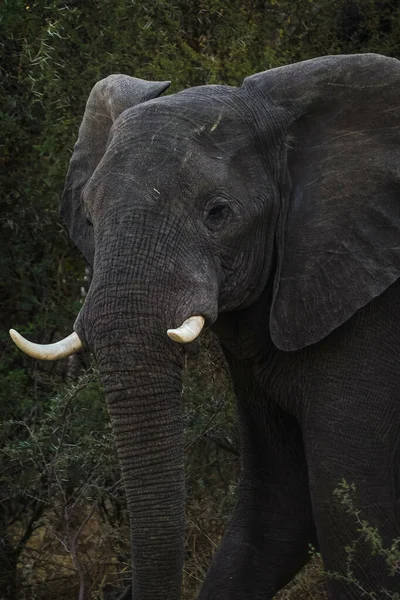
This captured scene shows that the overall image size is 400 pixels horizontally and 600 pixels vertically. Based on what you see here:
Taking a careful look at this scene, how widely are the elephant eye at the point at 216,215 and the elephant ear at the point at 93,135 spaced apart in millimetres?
658

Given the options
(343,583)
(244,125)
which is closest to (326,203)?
(244,125)

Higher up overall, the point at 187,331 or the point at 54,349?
the point at 187,331

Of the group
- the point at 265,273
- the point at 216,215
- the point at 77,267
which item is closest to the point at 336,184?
the point at 265,273

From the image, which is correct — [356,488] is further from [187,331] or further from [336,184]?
[336,184]

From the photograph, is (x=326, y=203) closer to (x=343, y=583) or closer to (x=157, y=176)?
(x=157, y=176)

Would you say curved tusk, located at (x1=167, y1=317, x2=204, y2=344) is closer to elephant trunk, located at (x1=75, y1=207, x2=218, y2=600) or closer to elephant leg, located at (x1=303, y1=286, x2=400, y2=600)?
elephant trunk, located at (x1=75, y1=207, x2=218, y2=600)

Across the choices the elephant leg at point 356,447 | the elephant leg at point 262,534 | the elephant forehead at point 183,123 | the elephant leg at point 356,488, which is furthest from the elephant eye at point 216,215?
the elephant leg at point 262,534

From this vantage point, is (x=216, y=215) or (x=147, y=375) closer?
(x=147, y=375)

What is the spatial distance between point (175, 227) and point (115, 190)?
244mm

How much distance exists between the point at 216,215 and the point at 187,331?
567 mm

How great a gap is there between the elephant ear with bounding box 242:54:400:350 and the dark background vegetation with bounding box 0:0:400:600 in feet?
5.49

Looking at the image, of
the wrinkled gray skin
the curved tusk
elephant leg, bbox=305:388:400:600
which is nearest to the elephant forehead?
the wrinkled gray skin

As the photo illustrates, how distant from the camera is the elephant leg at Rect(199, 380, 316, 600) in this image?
20.0ft

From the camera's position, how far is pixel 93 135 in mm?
6016
